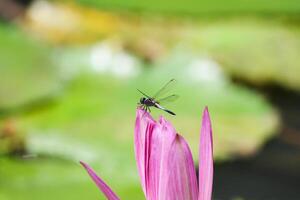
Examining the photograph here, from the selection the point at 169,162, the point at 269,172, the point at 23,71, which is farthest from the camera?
the point at 23,71

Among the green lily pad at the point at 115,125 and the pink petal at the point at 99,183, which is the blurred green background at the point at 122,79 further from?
the pink petal at the point at 99,183

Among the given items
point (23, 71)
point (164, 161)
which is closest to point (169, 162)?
point (164, 161)

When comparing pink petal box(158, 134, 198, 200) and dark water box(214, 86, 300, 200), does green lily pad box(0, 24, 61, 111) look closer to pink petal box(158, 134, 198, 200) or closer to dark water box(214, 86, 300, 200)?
dark water box(214, 86, 300, 200)

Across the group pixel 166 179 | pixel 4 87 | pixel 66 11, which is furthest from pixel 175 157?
pixel 66 11

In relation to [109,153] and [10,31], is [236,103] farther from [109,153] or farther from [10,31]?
[10,31]

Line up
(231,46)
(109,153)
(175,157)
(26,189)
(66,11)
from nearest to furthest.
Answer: (175,157) → (26,189) → (109,153) → (231,46) → (66,11)

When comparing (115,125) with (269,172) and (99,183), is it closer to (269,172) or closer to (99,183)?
(269,172)
